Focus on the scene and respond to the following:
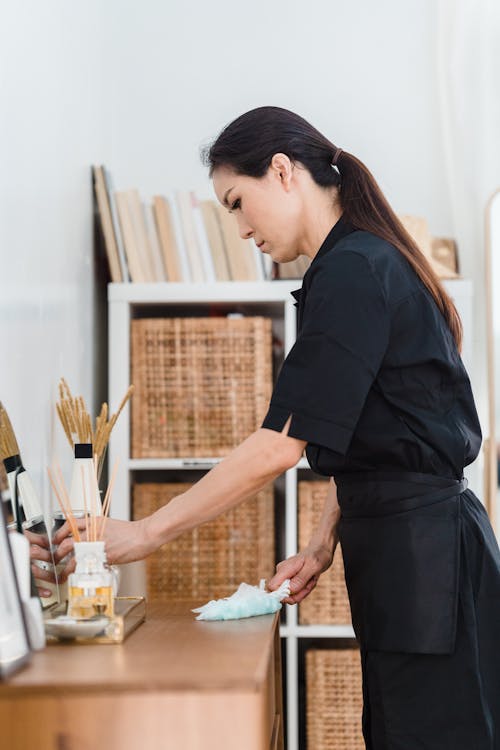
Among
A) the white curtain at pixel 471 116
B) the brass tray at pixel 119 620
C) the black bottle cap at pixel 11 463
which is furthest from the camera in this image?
the white curtain at pixel 471 116

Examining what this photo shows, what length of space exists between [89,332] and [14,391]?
2.59 ft

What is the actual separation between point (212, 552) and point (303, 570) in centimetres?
85

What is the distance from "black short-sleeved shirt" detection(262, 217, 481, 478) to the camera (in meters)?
1.32

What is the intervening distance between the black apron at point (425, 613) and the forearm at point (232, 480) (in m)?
0.19

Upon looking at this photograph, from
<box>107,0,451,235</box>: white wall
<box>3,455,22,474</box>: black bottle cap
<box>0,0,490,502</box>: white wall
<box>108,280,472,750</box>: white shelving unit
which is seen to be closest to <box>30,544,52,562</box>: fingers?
<box>3,455,22,474</box>: black bottle cap

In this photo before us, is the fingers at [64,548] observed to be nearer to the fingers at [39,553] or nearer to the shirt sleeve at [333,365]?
the fingers at [39,553]

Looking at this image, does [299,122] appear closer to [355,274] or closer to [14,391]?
[355,274]

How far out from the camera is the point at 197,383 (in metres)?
2.51

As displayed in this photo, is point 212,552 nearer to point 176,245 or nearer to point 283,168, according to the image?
point 176,245

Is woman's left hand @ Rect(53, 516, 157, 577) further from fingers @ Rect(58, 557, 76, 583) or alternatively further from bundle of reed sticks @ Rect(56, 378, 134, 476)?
bundle of reed sticks @ Rect(56, 378, 134, 476)

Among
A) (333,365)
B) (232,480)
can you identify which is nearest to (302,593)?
(232,480)

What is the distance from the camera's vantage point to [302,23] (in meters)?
3.00

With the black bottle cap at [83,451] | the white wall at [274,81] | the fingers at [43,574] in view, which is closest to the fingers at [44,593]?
the fingers at [43,574]

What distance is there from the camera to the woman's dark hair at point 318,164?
60.6 inches
